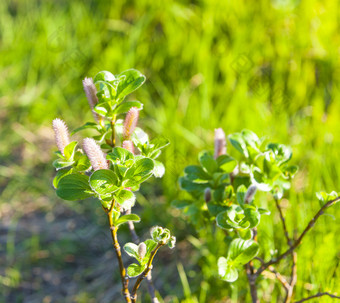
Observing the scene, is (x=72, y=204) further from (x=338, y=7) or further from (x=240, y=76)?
(x=338, y=7)

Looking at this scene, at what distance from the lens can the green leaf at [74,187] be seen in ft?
3.00

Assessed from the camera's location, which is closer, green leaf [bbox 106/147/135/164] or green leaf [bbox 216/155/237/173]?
green leaf [bbox 106/147/135/164]

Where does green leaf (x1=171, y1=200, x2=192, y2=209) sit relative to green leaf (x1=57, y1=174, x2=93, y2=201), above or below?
below

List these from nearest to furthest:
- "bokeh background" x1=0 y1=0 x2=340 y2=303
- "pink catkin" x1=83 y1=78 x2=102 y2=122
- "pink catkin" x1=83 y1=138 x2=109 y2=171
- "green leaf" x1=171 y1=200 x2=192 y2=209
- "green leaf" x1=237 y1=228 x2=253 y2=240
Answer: "pink catkin" x1=83 y1=138 x2=109 y2=171 → "pink catkin" x1=83 y1=78 x2=102 y2=122 → "green leaf" x1=237 y1=228 x2=253 y2=240 → "green leaf" x1=171 y1=200 x2=192 y2=209 → "bokeh background" x1=0 y1=0 x2=340 y2=303

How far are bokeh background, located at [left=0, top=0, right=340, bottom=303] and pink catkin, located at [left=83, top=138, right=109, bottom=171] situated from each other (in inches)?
28.4

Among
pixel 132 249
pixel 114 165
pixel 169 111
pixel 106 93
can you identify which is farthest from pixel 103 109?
pixel 169 111

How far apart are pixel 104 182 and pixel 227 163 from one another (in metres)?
0.35

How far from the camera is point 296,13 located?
8.97 ft

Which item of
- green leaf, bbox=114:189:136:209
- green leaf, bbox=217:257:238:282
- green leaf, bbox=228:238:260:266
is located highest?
green leaf, bbox=114:189:136:209

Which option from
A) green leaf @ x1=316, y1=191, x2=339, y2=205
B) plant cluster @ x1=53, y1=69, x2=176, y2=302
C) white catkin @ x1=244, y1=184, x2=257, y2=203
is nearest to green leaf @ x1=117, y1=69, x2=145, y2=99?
plant cluster @ x1=53, y1=69, x2=176, y2=302

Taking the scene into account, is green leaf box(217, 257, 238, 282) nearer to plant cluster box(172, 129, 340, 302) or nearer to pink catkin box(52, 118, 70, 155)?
plant cluster box(172, 129, 340, 302)

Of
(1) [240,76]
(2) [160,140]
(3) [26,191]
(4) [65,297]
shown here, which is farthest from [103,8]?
(2) [160,140]

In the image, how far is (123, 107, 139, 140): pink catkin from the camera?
952mm

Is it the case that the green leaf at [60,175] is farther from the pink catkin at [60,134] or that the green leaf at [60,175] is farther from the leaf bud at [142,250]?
the leaf bud at [142,250]
